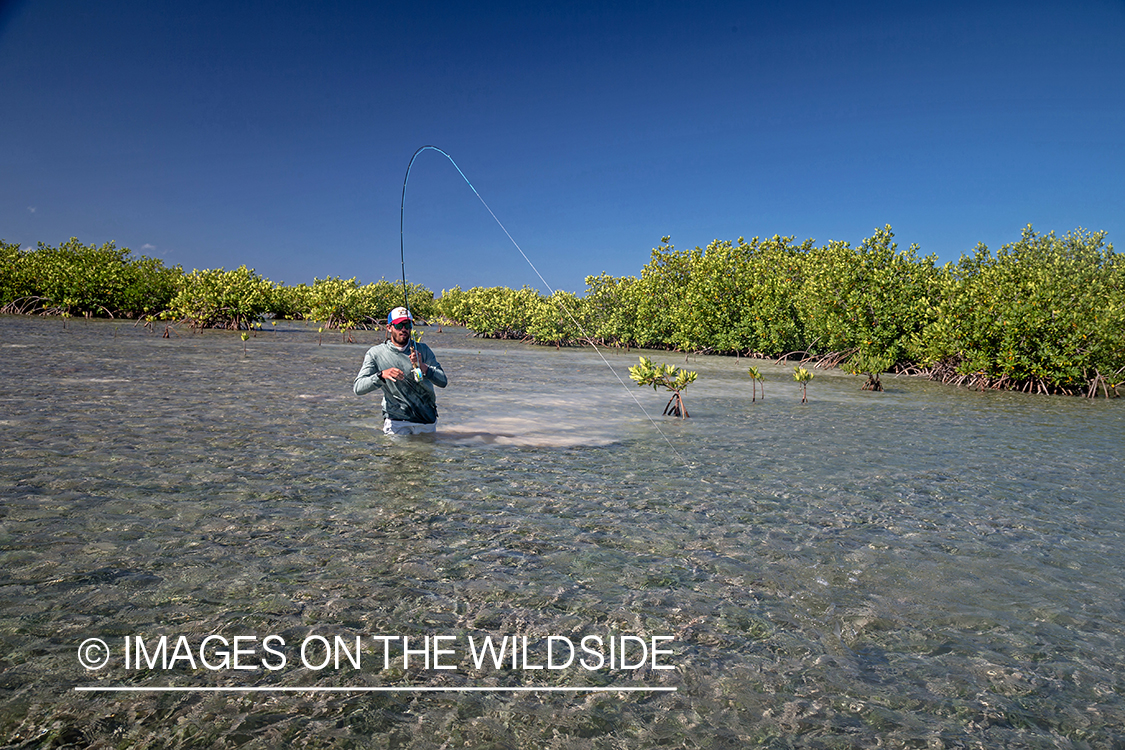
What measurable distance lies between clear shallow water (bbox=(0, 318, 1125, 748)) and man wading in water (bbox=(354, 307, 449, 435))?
1.43 feet

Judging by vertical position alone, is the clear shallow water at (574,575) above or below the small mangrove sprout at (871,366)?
below

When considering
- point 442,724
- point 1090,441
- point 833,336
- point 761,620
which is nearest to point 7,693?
point 442,724

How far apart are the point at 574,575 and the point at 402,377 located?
5155mm

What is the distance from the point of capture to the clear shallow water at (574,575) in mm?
3562

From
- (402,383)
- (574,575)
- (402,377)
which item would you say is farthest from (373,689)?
(402,383)

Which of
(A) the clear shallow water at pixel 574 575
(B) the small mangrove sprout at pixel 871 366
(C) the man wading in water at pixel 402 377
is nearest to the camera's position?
(A) the clear shallow water at pixel 574 575

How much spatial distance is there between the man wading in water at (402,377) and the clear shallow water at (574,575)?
0.44m

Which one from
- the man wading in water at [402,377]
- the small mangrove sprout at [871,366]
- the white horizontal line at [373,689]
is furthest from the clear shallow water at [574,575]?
the small mangrove sprout at [871,366]

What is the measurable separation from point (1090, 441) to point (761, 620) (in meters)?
11.6

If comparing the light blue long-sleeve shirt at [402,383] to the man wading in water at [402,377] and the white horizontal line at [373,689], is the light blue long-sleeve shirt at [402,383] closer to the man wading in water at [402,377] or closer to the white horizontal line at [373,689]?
the man wading in water at [402,377]

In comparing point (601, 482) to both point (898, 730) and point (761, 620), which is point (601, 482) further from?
point (898, 730)

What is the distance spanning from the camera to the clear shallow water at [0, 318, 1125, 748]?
3.56 m

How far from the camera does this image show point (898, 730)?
353 centimetres

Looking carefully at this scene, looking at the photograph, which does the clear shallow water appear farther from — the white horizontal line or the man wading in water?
the man wading in water
